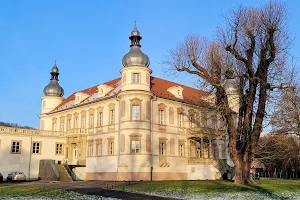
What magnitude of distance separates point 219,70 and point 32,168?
2628cm

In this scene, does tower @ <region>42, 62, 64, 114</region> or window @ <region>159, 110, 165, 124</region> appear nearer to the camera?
window @ <region>159, 110, 165, 124</region>

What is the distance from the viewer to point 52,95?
49.1 metres

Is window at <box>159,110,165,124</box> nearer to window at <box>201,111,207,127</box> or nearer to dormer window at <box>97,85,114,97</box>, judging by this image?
window at <box>201,111,207,127</box>

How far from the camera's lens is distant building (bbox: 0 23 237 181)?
33406 millimetres

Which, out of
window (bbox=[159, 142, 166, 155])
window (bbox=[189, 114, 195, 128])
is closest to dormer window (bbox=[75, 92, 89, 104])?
window (bbox=[159, 142, 166, 155])

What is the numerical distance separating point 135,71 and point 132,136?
6.91 meters

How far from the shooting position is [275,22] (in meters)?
22.1

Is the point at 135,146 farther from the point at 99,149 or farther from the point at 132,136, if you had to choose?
the point at 99,149

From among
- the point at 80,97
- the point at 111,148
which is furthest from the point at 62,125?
the point at 111,148

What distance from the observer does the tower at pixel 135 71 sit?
34.2 metres

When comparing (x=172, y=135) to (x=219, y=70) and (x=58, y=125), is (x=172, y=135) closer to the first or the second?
(x=219, y=70)

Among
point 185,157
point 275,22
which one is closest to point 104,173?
point 185,157

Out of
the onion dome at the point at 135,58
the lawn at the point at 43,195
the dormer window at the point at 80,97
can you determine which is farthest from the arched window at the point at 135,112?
the lawn at the point at 43,195

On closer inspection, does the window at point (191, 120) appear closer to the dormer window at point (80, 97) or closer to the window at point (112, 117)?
the window at point (112, 117)
